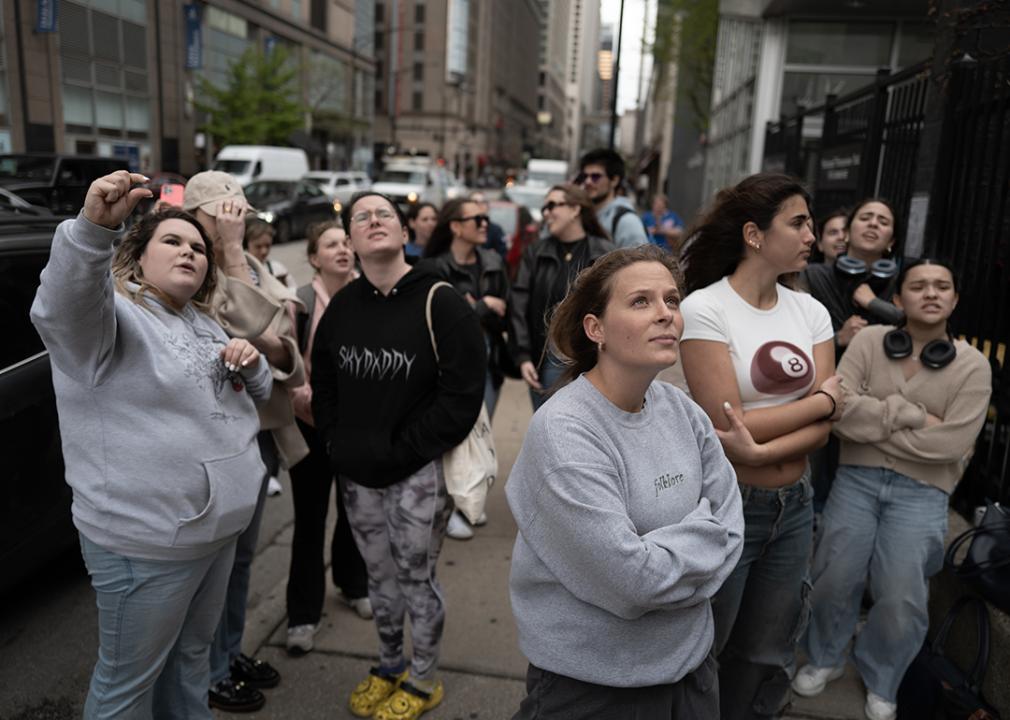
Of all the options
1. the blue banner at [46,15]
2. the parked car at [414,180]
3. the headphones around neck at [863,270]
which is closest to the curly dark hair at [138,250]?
the blue banner at [46,15]

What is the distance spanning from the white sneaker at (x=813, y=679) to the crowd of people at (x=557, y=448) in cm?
1

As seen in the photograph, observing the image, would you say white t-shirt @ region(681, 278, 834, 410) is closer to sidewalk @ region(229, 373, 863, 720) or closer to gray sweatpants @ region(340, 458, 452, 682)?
sidewalk @ region(229, 373, 863, 720)

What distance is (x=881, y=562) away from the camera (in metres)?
3.20

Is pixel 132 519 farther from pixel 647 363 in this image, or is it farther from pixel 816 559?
pixel 816 559

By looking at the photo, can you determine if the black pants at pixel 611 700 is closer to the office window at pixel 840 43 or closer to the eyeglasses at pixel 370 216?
the eyeglasses at pixel 370 216

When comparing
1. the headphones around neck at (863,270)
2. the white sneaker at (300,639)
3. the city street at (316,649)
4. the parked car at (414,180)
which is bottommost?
the city street at (316,649)

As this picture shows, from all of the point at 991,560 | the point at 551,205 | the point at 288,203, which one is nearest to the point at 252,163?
the point at 288,203

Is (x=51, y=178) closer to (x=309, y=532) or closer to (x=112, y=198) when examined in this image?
(x=309, y=532)

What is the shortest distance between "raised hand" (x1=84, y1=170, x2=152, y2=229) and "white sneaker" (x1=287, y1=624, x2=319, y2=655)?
7.57 ft

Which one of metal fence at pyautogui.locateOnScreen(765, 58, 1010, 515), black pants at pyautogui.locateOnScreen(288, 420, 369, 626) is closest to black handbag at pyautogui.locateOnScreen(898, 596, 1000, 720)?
metal fence at pyautogui.locateOnScreen(765, 58, 1010, 515)

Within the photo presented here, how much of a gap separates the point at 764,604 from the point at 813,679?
1051 mm

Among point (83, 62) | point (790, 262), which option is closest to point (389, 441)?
point (790, 262)

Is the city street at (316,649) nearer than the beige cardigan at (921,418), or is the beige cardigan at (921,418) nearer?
the beige cardigan at (921,418)

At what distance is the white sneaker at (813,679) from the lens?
3373 millimetres
